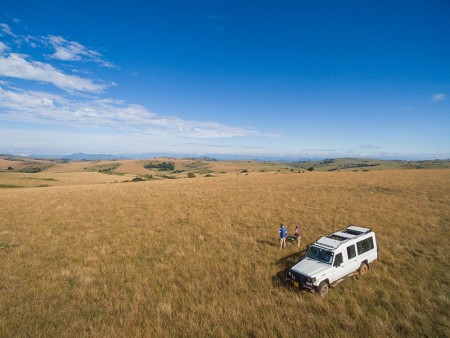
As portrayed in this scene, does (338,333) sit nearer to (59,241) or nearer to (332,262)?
(332,262)

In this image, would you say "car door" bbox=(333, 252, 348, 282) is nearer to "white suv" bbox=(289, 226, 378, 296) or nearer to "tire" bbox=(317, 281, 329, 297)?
"white suv" bbox=(289, 226, 378, 296)

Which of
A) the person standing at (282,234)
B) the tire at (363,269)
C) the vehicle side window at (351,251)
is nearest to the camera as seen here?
the vehicle side window at (351,251)

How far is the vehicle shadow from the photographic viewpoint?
10500 mm

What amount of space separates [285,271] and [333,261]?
2426 mm

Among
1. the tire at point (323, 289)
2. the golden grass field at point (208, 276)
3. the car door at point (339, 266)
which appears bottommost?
the golden grass field at point (208, 276)

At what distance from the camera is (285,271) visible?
38.4 ft

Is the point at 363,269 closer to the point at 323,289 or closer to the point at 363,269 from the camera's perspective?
the point at 363,269

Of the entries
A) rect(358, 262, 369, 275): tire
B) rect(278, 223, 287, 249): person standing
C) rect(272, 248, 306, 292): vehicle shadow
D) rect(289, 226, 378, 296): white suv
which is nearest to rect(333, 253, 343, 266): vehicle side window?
rect(289, 226, 378, 296): white suv

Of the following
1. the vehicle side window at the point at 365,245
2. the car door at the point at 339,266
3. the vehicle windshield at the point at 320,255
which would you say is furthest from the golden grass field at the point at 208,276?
the vehicle windshield at the point at 320,255

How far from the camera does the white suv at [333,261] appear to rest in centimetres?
Answer: 981

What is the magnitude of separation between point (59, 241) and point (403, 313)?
19.5 metres

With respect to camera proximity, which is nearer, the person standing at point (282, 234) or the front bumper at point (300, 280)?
the front bumper at point (300, 280)

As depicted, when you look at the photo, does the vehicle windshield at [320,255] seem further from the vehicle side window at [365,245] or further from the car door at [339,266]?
the vehicle side window at [365,245]

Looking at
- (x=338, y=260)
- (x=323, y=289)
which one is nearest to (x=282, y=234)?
(x=338, y=260)
